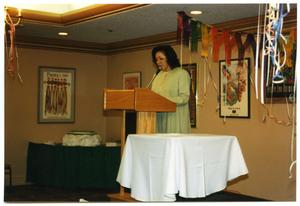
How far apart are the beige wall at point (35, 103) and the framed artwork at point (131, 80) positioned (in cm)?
42

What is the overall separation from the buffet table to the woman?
1.89 metres

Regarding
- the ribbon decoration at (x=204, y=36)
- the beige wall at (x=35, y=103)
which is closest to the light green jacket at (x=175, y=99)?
the ribbon decoration at (x=204, y=36)

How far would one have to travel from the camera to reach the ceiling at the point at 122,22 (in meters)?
4.02

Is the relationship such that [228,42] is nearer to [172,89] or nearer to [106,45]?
[172,89]

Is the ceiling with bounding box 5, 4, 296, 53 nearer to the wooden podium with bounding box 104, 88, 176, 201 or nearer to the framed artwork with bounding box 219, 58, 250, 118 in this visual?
the framed artwork with bounding box 219, 58, 250, 118

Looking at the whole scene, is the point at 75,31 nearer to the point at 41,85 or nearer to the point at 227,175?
the point at 41,85

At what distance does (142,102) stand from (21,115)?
315 cm

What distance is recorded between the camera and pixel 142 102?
9.34 ft

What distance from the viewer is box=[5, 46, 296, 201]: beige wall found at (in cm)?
417

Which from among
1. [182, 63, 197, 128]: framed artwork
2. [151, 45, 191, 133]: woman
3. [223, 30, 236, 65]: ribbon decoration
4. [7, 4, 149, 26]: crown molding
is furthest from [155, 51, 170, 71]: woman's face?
[182, 63, 197, 128]: framed artwork

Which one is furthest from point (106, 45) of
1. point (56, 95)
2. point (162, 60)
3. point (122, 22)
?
point (162, 60)

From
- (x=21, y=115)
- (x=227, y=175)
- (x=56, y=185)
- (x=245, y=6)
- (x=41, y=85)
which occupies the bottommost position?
(x=56, y=185)

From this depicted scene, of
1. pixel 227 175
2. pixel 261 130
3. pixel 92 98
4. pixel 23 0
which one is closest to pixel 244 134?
pixel 261 130

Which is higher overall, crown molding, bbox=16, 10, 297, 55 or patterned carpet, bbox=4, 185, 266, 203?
crown molding, bbox=16, 10, 297, 55
